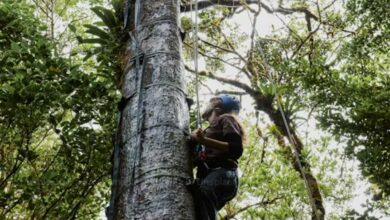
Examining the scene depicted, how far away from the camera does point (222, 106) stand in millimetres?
3211

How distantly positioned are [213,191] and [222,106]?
82cm

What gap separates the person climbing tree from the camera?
240cm

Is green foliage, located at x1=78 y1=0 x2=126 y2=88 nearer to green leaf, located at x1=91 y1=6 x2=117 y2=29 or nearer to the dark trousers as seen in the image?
green leaf, located at x1=91 y1=6 x2=117 y2=29

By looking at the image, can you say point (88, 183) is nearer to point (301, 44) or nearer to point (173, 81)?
point (173, 81)

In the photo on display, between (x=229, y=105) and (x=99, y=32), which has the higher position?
(x=99, y=32)

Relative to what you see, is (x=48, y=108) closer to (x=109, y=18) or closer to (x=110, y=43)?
(x=110, y=43)

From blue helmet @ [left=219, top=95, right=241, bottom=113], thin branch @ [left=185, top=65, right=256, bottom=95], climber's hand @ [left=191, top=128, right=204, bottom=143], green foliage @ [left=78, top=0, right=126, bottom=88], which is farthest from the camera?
thin branch @ [left=185, top=65, right=256, bottom=95]

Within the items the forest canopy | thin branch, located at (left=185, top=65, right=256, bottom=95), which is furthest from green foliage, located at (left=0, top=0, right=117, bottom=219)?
thin branch, located at (left=185, top=65, right=256, bottom=95)

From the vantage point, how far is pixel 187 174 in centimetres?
233

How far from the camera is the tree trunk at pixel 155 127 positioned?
217 centimetres

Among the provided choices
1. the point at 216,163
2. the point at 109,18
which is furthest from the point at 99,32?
the point at 216,163

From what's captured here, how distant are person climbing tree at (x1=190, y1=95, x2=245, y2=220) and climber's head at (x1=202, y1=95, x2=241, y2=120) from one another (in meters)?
0.07

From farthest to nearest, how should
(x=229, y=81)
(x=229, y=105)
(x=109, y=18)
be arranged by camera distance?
(x=229, y=81), (x=109, y=18), (x=229, y=105)

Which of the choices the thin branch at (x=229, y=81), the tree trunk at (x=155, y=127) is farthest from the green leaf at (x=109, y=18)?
the thin branch at (x=229, y=81)
